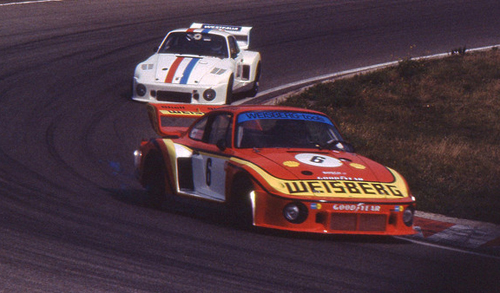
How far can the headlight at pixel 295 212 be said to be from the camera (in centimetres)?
712

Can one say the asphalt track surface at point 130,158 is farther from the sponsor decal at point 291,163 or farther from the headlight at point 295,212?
the sponsor decal at point 291,163

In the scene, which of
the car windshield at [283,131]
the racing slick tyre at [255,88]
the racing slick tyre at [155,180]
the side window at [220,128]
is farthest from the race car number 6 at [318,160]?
the racing slick tyre at [255,88]

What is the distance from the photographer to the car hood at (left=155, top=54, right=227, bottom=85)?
1500cm

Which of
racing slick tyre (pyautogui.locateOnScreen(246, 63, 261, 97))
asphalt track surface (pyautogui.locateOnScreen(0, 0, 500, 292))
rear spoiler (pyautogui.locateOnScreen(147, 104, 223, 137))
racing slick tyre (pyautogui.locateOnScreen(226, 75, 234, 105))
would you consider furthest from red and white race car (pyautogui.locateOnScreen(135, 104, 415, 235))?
racing slick tyre (pyautogui.locateOnScreen(246, 63, 261, 97))

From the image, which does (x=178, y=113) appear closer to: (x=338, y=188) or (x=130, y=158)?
(x=130, y=158)

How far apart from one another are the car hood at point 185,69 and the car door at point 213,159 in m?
6.22

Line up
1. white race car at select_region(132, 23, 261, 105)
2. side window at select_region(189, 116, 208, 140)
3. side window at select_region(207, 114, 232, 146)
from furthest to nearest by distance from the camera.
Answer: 1. white race car at select_region(132, 23, 261, 105)
2. side window at select_region(189, 116, 208, 140)
3. side window at select_region(207, 114, 232, 146)

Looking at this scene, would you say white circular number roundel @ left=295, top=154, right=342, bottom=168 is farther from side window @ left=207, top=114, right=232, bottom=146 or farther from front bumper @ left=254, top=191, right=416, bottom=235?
side window @ left=207, top=114, right=232, bottom=146

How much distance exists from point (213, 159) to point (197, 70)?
7.18 m

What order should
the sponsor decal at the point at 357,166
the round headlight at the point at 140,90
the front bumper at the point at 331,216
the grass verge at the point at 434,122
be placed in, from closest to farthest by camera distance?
the front bumper at the point at 331,216
the sponsor decal at the point at 357,166
the grass verge at the point at 434,122
the round headlight at the point at 140,90

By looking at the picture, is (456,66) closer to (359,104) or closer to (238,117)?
(359,104)

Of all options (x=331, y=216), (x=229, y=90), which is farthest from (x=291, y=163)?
(x=229, y=90)

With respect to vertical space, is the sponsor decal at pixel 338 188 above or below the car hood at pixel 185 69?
above

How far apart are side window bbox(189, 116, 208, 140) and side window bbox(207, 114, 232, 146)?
0.48 feet
